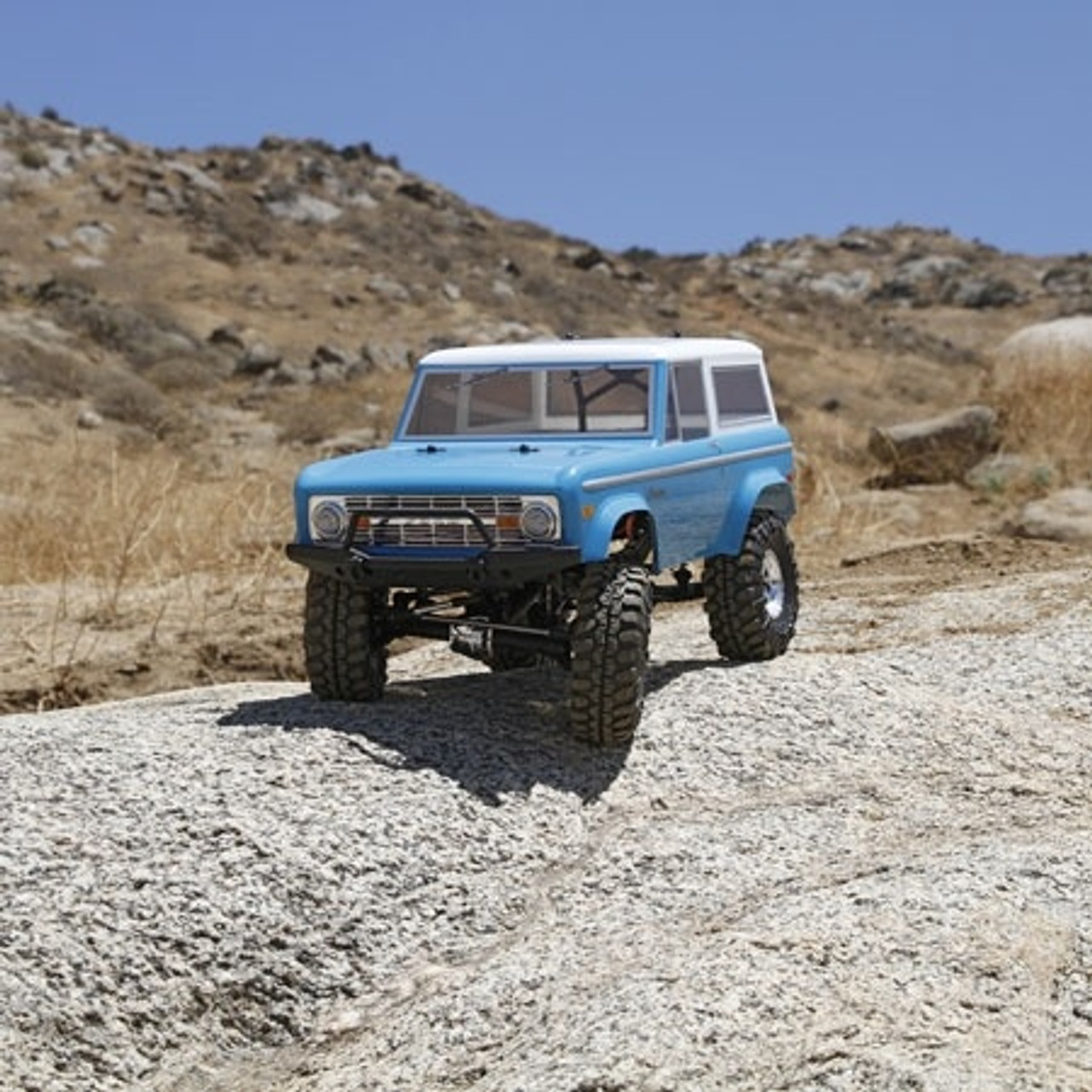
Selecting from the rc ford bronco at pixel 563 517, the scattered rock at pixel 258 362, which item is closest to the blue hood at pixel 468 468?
the rc ford bronco at pixel 563 517

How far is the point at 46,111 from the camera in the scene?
4931cm

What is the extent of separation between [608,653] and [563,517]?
542 millimetres

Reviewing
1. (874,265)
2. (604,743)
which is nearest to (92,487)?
(604,743)

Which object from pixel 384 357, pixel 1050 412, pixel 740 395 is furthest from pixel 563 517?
pixel 384 357

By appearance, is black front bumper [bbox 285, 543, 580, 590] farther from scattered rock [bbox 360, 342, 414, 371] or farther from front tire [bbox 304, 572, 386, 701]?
scattered rock [bbox 360, 342, 414, 371]

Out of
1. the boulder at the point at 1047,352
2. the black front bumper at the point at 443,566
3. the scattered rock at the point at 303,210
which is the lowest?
the black front bumper at the point at 443,566

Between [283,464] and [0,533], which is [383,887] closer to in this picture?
[0,533]

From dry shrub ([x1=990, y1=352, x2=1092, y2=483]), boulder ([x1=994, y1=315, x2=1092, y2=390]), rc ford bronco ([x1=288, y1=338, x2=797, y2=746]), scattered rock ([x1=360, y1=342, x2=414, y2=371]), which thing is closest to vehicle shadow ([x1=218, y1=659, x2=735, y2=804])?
rc ford bronco ([x1=288, y1=338, x2=797, y2=746])

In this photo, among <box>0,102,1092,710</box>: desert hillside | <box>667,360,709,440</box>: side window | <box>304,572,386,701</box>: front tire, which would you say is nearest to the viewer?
<box>304,572,386,701</box>: front tire

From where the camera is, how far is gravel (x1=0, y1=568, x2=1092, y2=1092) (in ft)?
15.9

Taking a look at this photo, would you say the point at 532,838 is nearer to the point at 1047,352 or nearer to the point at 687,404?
the point at 687,404

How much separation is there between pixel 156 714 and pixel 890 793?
295 centimetres

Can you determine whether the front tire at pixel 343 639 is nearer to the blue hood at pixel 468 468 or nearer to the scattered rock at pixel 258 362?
the blue hood at pixel 468 468

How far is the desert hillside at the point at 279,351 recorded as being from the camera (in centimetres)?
1184
